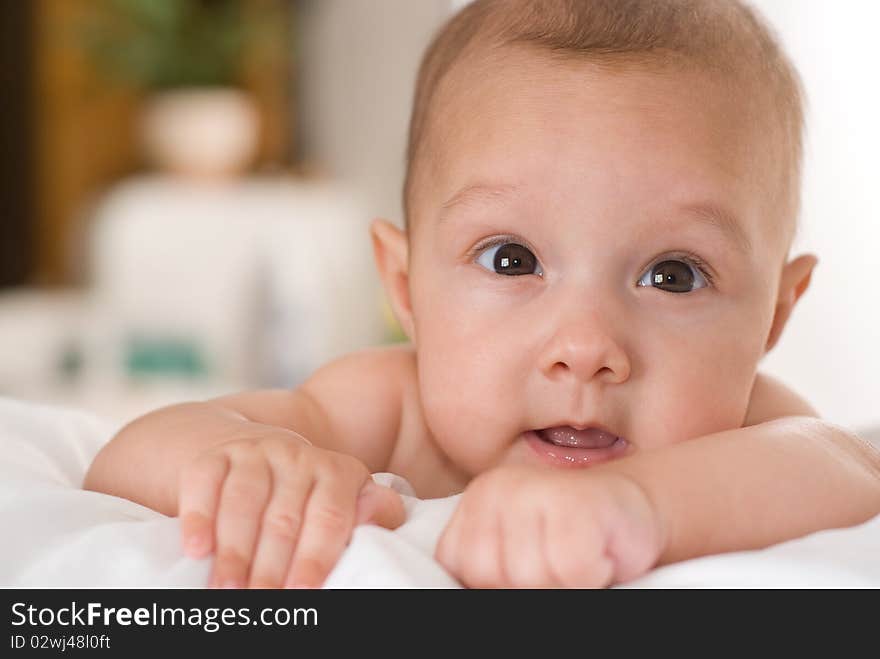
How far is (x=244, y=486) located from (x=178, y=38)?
4.30m

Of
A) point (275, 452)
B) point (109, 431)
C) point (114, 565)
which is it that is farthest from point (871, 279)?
point (114, 565)

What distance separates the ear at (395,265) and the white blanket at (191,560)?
52 cm

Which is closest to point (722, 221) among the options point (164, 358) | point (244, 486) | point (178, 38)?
point (244, 486)

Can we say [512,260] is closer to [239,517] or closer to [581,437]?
[581,437]

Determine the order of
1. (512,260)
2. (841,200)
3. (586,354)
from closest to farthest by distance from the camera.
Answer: (586,354)
(512,260)
(841,200)

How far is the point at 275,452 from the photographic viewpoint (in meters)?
0.71

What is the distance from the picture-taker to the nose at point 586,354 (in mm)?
883

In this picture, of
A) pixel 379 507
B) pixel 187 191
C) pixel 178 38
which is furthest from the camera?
pixel 178 38

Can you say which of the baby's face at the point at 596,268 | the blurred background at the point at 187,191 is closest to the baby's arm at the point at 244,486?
the baby's face at the point at 596,268

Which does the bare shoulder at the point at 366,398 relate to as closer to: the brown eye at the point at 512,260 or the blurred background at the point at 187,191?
the brown eye at the point at 512,260

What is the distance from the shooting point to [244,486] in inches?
26.6

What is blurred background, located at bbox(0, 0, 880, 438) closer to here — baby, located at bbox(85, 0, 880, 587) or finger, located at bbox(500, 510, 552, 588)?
baby, located at bbox(85, 0, 880, 587)

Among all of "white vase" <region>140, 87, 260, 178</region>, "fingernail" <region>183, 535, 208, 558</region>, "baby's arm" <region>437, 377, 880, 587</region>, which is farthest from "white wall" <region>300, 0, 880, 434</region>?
"white vase" <region>140, 87, 260, 178</region>

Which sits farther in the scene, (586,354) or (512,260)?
(512,260)
